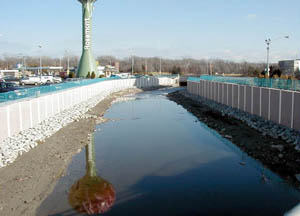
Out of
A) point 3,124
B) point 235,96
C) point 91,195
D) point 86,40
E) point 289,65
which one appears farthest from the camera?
point 289,65

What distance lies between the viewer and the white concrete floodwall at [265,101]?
739 inches

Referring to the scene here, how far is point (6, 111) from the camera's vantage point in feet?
50.0

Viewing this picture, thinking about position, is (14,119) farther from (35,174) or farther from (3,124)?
Result: (35,174)

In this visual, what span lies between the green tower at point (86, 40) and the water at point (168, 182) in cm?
4277

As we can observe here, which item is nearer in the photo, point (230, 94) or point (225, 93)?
point (230, 94)

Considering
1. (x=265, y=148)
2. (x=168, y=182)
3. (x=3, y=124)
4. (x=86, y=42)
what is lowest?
(x=168, y=182)

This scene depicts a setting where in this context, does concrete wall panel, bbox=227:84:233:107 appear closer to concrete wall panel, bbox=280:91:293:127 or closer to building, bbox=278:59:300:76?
concrete wall panel, bbox=280:91:293:127

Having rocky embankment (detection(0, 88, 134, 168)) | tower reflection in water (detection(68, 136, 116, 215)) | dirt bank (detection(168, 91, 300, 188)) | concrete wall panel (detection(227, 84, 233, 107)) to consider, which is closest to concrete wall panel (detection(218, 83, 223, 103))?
concrete wall panel (detection(227, 84, 233, 107))

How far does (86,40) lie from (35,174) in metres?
50.5

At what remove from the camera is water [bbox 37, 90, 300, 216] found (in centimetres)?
1000

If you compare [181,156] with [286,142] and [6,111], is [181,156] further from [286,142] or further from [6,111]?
[6,111]

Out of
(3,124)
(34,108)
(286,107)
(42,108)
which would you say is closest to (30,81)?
(42,108)

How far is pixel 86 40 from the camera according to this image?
2378 inches

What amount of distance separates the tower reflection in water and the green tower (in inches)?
1949
